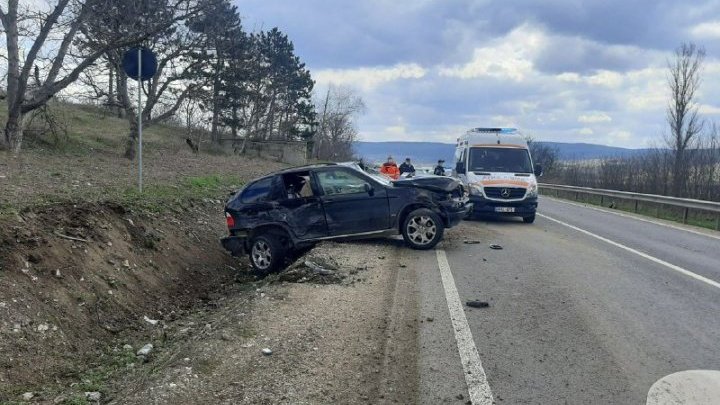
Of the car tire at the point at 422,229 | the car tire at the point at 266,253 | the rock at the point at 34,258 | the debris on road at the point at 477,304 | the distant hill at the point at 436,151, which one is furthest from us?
the distant hill at the point at 436,151

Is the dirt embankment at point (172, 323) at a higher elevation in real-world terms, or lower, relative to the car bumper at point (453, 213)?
lower

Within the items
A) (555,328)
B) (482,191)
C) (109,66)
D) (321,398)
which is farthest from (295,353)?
(109,66)

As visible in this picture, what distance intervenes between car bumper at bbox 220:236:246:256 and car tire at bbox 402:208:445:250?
279 cm

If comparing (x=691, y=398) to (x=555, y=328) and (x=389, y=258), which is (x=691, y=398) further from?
(x=389, y=258)

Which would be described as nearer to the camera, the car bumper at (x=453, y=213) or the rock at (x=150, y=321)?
the rock at (x=150, y=321)

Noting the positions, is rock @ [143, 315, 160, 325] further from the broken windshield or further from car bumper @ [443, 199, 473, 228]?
the broken windshield

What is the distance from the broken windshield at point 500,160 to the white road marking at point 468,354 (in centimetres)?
869

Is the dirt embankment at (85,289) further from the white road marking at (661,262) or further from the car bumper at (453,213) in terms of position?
the white road marking at (661,262)

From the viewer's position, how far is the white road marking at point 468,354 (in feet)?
13.3

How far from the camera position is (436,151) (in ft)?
266

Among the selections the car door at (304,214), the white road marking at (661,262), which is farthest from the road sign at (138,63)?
the white road marking at (661,262)

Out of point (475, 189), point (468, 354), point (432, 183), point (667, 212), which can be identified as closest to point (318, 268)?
point (468, 354)

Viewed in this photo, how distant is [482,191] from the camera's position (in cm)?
1467

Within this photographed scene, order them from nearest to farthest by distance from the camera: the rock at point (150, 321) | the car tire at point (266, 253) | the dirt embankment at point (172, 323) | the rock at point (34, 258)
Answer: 1. the dirt embankment at point (172, 323)
2. the rock at point (34, 258)
3. the rock at point (150, 321)
4. the car tire at point (266, 253)
